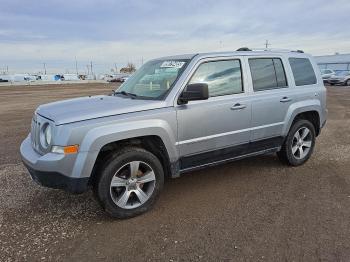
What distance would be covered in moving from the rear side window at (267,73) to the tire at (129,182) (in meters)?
2.03

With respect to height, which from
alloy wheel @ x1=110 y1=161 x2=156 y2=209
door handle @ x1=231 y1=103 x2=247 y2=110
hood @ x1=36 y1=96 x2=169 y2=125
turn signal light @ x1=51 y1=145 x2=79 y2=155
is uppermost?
hood @ x1=36 y1=96 x2=169 y2=125

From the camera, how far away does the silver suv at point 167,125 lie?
11.9 feet

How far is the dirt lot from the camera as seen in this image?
10.7 feet

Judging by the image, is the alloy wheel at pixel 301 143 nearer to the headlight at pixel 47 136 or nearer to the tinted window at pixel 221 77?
the tinted window at pixel 221 77

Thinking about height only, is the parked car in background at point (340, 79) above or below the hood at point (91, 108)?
below

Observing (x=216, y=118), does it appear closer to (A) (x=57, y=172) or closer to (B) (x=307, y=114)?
(A) (x=57, y=172)

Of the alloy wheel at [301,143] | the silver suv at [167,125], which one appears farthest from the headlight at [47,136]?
the alloy wheel at [301,143]

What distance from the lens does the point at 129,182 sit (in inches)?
156

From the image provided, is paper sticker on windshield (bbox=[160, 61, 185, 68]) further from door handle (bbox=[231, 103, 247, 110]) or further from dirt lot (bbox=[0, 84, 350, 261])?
dirt lot (bbox=[0, 84, 350, 261])

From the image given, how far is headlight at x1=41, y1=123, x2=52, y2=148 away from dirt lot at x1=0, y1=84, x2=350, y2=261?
908mm

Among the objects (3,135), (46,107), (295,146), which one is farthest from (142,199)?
(3,135)

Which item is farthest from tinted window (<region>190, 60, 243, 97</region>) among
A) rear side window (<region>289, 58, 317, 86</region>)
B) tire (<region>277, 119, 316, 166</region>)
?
tire (<region>277, 119, 316, 166</region>)

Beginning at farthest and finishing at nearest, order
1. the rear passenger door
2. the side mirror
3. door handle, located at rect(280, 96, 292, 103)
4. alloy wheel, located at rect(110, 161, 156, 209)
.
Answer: door handle, located at rect(280, 96, 292, 103), the rear passenger door, the side mirror, alloy wheel, located at rect(110, 161, 156, 209)

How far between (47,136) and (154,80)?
1656 mm
